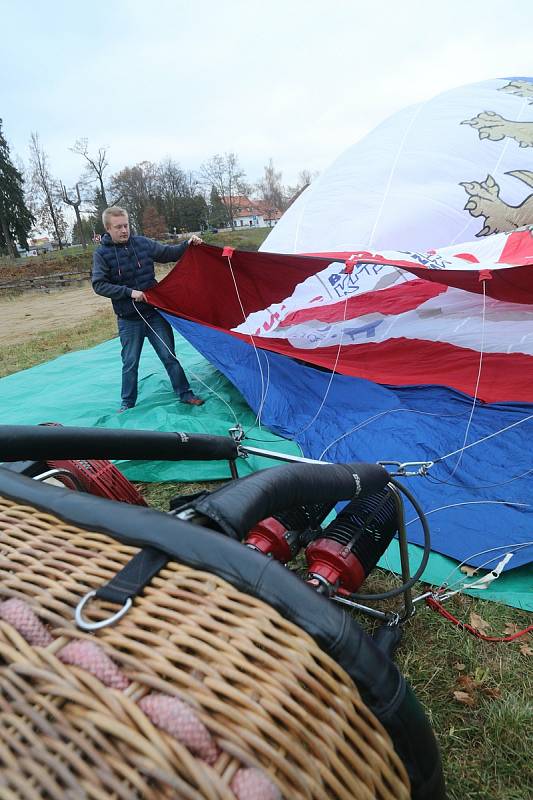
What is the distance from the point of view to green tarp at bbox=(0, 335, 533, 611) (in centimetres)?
195

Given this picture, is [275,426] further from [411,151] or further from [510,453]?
[411,151]

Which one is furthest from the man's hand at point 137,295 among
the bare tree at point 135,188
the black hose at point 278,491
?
the bare tree at point 135,188

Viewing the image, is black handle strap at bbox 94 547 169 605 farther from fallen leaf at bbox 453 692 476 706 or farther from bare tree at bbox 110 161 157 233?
bare tree at bbox 110 161 157 233

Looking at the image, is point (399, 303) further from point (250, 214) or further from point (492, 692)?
point (250, 214)

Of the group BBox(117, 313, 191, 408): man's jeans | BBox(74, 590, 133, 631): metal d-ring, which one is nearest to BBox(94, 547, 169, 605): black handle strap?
BBox(74, 590, 133, 631): metal d-ring

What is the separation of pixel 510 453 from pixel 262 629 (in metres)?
2.51

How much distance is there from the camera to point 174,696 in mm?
410

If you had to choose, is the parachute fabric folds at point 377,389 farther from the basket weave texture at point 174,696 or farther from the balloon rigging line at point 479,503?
the basket weave texture at point 174,696

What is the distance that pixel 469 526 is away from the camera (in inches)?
84.4

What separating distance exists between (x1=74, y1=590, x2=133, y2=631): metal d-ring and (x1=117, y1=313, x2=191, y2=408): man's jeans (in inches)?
126

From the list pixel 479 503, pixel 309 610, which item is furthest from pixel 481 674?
pixel 309 610

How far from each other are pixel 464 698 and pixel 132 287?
3064mm

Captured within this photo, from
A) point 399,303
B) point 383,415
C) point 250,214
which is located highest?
point 250,214

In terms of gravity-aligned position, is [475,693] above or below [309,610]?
below
